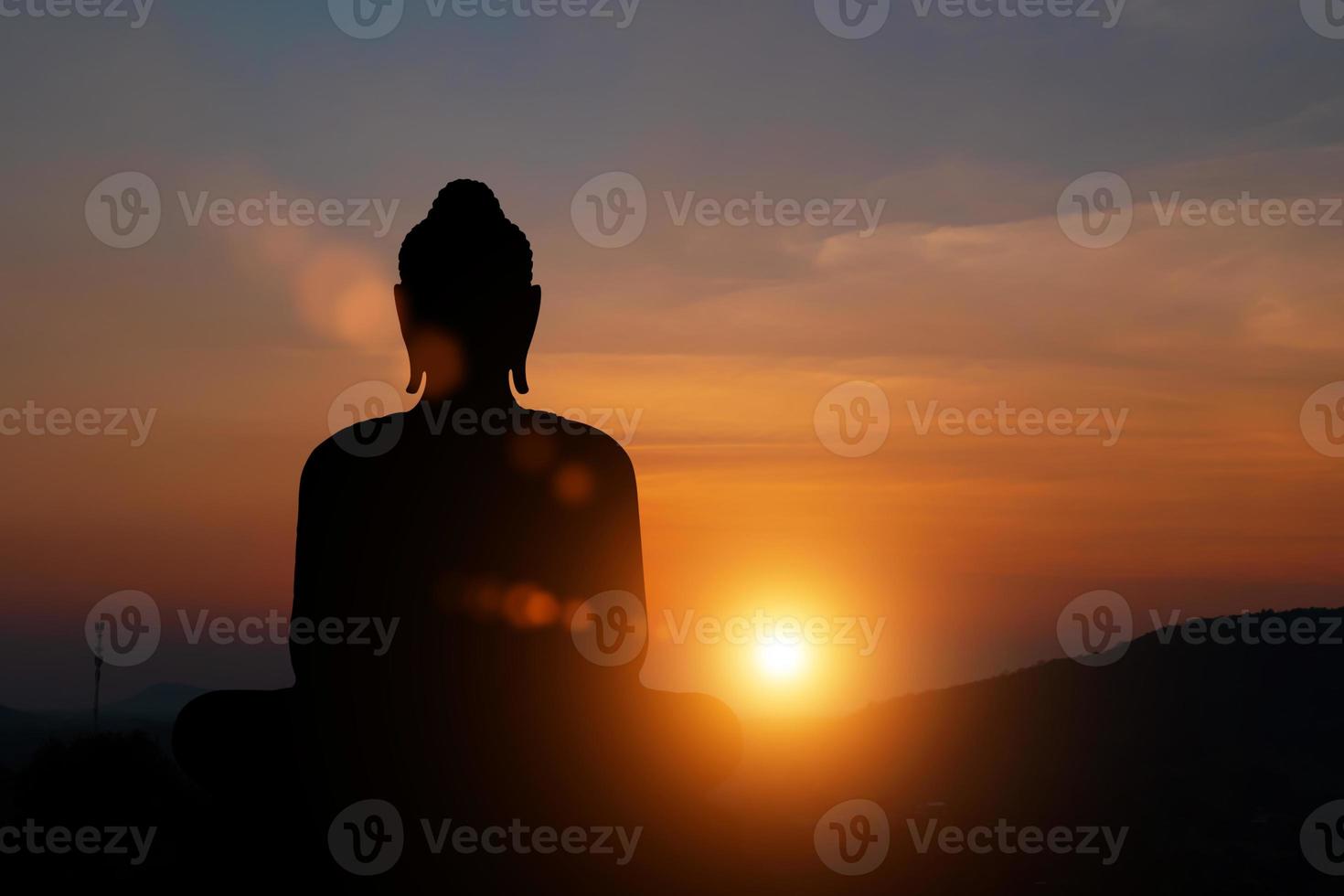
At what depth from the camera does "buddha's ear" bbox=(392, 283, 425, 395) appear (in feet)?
19.7

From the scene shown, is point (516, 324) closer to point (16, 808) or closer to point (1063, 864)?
point (16, 808)

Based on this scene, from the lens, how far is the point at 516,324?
6.01 metres

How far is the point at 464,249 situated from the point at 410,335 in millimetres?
472

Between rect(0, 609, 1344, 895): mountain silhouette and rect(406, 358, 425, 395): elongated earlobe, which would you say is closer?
rect(406, 358, 425, 395): elongated earlobe

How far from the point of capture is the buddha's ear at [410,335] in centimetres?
602

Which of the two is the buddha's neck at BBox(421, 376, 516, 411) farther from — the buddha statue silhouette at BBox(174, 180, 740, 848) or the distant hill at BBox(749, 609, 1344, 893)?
the distant hill at BBox(749, 609, 1344, 893)

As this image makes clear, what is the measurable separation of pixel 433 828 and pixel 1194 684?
36701mm

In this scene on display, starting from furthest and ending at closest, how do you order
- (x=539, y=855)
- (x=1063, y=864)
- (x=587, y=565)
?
1. (x=1063, y=864)
2. (x=587, y=565)
3. (x=539, y=855)

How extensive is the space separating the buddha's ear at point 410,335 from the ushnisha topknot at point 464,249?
79 millimetres

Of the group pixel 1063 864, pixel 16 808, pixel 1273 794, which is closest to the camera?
pixel 16 808

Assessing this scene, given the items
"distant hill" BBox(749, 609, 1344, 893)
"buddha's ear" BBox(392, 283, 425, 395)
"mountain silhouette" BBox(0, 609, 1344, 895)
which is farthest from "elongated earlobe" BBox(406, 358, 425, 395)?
"distant hill" BBox(749, 609, 1344, 893)

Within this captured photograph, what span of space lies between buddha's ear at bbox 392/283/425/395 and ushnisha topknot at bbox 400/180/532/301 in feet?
0.26

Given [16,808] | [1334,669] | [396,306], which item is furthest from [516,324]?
[1334,669]

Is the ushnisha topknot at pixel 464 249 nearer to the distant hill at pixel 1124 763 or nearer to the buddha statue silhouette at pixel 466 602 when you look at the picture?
the buddha statue silhouette at pixel 466 602
